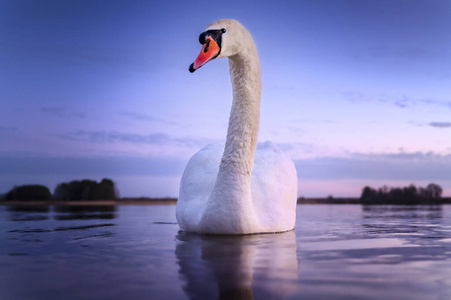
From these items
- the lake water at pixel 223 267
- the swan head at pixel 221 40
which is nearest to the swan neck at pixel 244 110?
the swan head at pixel 221 40

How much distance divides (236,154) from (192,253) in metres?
2.22

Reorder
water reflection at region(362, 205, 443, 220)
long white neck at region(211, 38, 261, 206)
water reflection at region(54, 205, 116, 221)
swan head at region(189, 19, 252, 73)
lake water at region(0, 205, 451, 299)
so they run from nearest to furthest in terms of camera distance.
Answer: lake water at region(0, 205, 451, 299), swan head at region(189, 19, 252, 73), long white neck at region(211, 38, 261, 206), water reflection at region(54, 205, 116, 221), water reflection at region(362, 205, 443, 220)

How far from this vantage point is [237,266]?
159 inches

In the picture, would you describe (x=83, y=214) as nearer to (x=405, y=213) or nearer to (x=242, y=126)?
(x=242, y=126)

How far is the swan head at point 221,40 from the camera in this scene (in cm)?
595

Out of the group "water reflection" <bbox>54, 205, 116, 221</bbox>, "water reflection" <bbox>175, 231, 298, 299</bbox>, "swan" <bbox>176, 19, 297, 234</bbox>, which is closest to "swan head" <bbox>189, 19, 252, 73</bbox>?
"swan" <bbox>176, 19, 297, 234</bbox>

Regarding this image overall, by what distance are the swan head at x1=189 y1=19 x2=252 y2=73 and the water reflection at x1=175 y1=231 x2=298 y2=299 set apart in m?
2.40

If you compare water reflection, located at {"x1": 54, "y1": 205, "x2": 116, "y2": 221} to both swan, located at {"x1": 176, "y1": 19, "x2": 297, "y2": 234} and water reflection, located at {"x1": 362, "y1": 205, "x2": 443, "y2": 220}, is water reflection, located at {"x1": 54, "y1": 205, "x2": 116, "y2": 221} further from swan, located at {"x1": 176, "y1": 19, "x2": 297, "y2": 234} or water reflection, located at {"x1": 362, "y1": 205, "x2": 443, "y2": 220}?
water reflection, located at {"x1": 362, "y1": 205, "x2": 443, "y2": 220}

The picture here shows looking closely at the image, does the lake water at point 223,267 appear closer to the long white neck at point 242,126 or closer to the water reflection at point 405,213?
the long white neck at point 242,126

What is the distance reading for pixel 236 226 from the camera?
6270 millimetres

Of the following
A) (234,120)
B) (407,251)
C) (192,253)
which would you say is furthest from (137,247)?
(407,251)

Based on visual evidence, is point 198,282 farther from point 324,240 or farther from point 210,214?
point 324,240

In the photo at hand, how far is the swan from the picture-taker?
20.6ft

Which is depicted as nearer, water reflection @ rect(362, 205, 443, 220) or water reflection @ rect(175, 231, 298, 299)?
water reflection @ rect(175, 231, 298, 299)
